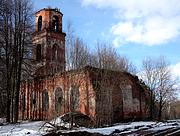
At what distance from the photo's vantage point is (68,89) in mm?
32500

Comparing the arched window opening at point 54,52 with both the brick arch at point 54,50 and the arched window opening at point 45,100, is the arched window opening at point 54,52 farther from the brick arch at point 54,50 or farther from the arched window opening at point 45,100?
the arched window opening at point 45,100

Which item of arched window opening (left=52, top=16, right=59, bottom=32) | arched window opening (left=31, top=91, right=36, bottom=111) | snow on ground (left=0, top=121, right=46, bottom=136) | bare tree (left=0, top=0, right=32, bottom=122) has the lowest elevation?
snow on ground (left=0, top=121, right=46, bottom=136)

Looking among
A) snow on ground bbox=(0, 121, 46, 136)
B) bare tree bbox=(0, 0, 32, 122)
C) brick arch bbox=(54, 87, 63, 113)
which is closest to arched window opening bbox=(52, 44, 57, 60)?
brick arch bbox=(54, 87, 63, 113)

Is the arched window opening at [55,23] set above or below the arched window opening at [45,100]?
above

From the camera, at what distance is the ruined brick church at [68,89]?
30.5m

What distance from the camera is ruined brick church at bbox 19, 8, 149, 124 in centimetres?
3053

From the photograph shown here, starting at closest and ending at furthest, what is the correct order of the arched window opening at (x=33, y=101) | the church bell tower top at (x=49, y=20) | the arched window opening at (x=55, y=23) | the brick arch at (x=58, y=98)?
1. the brick arch at (x=58, y=98)
2. the arched window opening at (x=33, y=101)
3. the church bell tower top at (x=49, y=20)
4. the arched window opening at (x=55, y=23)

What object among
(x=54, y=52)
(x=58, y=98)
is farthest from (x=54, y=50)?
(x=58, y=98)

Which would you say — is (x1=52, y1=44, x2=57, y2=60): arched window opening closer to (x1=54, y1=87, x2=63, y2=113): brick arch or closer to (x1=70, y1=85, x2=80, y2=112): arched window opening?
(x1=54, y1=87, x2=63, y2=113): brick arch

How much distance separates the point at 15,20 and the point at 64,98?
9.01 m

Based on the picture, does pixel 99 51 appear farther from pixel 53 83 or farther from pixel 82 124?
pixel 82 124

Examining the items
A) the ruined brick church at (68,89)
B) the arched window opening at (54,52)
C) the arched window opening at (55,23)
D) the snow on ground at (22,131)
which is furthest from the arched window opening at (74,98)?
the arched window opening at (55,23)

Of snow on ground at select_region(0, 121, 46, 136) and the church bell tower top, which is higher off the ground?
the church bell tower top

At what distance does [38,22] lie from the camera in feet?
143
